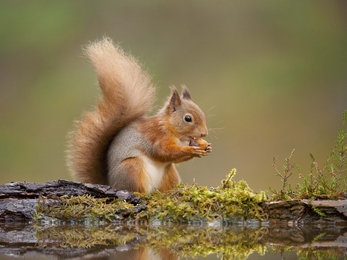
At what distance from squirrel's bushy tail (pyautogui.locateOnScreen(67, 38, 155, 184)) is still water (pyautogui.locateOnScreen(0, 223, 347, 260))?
2.32 ft

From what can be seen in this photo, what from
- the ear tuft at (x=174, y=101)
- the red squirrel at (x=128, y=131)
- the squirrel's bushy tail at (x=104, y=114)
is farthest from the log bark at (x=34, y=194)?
the ear tuft at (x=174, y=101)

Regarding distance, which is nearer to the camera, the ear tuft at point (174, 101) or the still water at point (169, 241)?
the still water at point (169, 241)

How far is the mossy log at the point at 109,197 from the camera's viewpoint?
2.62 metres

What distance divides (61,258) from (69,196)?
3.21 feet

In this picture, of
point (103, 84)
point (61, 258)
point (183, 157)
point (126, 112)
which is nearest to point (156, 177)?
point (183, 157)

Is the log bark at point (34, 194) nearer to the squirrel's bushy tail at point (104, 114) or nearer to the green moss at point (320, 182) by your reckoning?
the squirrel's bushy tail at point (104, 114)

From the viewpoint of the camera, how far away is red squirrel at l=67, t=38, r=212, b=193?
3.25 m

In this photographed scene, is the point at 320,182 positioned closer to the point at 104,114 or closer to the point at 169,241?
the point at 169,241

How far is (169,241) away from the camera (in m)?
2.22

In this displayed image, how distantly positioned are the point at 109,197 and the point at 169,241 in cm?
72

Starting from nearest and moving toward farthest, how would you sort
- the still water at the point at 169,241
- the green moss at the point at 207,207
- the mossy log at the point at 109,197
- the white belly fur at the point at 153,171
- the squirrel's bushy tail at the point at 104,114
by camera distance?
the still water at the point at 169,241
the mossy log at the point at 109,197
the green moss at the point at 207,207
the white belly fur at the point at 153,171
the squirrel's bushy tail at the point at 104,114

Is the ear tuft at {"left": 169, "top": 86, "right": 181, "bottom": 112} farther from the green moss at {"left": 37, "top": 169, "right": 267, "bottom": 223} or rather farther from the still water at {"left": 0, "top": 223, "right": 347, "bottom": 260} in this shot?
the still water at {"left": 0, "top": 223, "right": 347, "bottom": 260}

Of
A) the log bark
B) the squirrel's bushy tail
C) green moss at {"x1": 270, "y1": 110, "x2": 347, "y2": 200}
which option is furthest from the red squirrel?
green moss at {"x1": 270, "y1": 110, "x2": 347, "y2": 200}

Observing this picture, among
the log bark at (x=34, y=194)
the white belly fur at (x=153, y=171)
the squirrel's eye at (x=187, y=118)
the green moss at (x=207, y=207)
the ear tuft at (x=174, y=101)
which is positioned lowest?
the green moss at (x=207, y=207)
